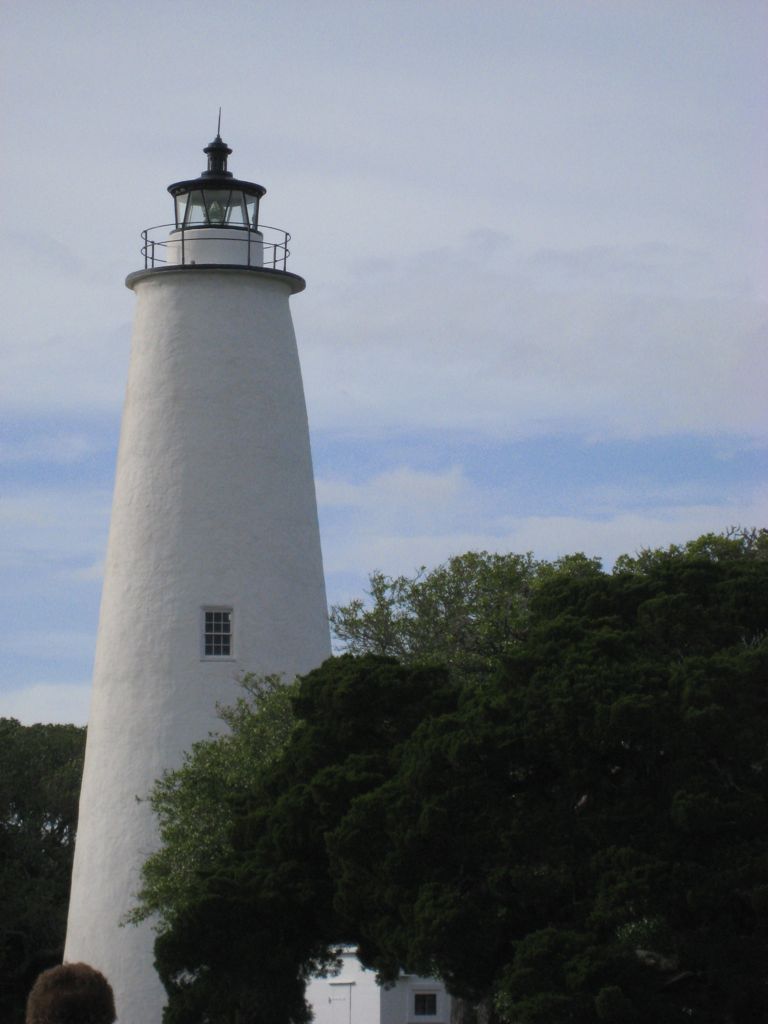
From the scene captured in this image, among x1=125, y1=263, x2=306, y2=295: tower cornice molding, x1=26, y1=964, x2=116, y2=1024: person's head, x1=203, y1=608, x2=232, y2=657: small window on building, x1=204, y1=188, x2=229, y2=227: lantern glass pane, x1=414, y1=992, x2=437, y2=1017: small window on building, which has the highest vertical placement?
x1=204, y1=188, x2=229, y2=227: lantern glass pane

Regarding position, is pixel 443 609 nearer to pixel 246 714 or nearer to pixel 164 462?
pixel 246 714

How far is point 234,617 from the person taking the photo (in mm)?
35656

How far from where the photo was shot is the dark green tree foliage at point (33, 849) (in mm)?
46375

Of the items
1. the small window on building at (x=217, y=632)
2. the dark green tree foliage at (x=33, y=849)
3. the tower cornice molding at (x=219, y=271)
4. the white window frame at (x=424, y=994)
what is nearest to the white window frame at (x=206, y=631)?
the small window on building at (x=217, y=632)

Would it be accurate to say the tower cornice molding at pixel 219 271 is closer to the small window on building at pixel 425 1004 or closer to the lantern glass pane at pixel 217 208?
the lantern glass pane at pixel 217 208

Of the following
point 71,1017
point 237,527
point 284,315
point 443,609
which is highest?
point 284,315

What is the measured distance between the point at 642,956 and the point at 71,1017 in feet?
39.6

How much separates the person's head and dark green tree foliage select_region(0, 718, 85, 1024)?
36.5 meters

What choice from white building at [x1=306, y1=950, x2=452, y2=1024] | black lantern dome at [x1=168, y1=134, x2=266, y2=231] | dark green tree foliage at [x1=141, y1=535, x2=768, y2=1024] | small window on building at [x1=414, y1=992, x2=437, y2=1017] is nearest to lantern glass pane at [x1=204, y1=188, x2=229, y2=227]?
black lantern dome at [x1=168, y1=134, x2=266, y2=231]

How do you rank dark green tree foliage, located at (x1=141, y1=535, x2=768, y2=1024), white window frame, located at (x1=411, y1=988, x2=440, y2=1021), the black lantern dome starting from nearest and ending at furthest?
dark green tree foliage, located at (x1=141, y1=535, x2=768, y2=1024)
the black lantern dome
white window frame, located at (x1=411, y1=988, x2=440, y2=1021)

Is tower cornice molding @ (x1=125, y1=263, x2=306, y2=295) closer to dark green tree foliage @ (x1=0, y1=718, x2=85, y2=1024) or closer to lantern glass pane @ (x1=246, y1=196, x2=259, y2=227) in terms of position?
lantern glass pane @ (x1=246, y1=196, x2=259, y2=227)

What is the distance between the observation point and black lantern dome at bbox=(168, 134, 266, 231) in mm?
37781

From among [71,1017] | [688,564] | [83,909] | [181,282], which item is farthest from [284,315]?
[71,1017]

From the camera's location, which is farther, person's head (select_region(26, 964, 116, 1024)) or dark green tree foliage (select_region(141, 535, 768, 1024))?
dark green tree foliage (select_region(141, 535, 768, 1024))
